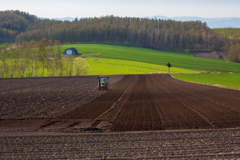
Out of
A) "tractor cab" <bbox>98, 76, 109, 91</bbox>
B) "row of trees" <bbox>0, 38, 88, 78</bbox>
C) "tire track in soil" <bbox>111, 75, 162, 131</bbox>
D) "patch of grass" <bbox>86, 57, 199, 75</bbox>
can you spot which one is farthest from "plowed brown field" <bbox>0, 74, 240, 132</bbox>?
"patch of grass" <bbox>86, 57, 199, 75</bbox>

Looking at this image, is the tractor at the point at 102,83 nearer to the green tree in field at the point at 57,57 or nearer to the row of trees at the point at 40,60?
the row of trees at the point at 40,60

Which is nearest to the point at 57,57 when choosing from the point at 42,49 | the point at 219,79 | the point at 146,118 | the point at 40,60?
the point at 42,49

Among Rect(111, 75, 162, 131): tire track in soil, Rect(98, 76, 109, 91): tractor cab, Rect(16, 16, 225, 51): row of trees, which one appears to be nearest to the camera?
Rect(111, 75, 162, 131): tire track in soil

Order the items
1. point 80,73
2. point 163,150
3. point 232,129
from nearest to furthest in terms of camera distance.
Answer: point 163,150 → point 232,129 → point 80,73

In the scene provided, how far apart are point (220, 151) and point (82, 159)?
616 centimetres

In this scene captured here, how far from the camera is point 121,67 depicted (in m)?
81.7

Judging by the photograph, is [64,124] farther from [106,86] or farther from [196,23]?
[196,23]

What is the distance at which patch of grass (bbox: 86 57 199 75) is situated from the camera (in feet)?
243

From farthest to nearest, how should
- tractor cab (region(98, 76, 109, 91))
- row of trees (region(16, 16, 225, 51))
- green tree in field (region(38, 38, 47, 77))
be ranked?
row of trees (region(16, 16, 225, 51)) < green tree in field (region(38, 38, 47, 77)) < tractor cab (region(98, 76, 109, 91))

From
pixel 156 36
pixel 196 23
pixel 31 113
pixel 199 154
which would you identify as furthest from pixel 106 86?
pixel 196 23

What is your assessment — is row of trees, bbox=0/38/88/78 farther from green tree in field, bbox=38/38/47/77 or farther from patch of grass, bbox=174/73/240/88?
patch of grass, bbox=174/73/240/88

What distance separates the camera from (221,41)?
14775 centimetres

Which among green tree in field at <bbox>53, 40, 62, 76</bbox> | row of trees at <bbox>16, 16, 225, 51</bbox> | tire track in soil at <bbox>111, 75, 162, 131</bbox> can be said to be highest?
row of trees at <bbox>16, 16, 225, 51</bbox>

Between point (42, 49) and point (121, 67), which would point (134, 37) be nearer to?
point (121, 67)
